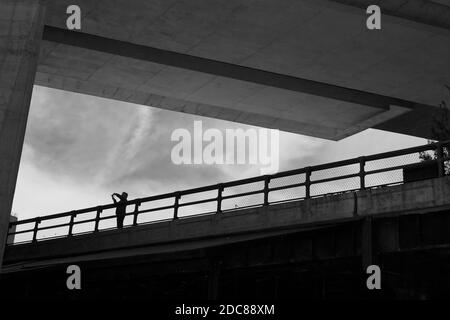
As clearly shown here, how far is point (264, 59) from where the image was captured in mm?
37531

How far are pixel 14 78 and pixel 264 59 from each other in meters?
18.6

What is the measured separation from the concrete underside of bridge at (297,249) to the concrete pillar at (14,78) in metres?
4.62

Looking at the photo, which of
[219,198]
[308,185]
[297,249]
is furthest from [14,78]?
[297,249]

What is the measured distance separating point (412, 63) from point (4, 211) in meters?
24.1

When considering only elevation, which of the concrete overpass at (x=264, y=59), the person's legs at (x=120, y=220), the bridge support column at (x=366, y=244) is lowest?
the bridge support column at (x=366, y=244)

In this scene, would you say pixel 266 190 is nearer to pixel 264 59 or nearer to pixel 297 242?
pixel 297 242

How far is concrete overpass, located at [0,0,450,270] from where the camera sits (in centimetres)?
3272

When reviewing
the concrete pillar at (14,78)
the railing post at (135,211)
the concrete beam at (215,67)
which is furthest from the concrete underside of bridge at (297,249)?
the concrete beam at (215,67)

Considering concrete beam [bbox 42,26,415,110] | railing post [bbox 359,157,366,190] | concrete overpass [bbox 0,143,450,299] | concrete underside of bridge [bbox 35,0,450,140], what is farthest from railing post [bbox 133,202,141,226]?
concrete beam [bbox 42,26,415,110]

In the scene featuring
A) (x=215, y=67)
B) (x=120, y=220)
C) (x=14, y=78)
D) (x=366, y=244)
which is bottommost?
(x=366, y=244)

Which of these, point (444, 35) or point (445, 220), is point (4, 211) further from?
point (444, 35)

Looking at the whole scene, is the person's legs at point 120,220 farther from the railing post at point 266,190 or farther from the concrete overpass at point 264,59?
the railing post at point 266,190

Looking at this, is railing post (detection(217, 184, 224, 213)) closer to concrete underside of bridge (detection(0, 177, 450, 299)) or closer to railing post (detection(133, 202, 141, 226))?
concrete underside of bridge (detection(0, 177, 450, 299))

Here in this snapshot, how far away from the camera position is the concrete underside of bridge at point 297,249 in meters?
20.7
